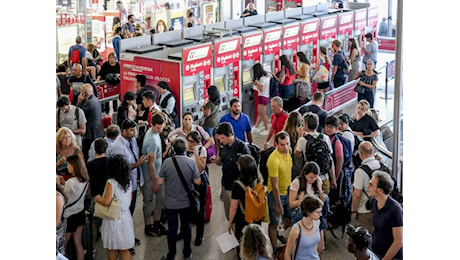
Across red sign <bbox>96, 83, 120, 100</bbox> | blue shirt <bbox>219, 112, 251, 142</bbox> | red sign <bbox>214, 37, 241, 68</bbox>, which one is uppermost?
red sign <bbox>214, 37, 241, 68</bbox>

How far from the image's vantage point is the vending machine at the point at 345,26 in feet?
40.4

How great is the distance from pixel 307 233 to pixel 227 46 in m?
4.94

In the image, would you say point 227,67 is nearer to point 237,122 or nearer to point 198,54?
point 198,54

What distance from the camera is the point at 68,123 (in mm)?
7312

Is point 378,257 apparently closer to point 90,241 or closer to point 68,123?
point 90,241

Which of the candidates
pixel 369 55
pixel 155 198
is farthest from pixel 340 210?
pixel 369 55

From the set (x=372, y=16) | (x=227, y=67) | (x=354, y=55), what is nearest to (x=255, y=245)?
(x=227, y=67)

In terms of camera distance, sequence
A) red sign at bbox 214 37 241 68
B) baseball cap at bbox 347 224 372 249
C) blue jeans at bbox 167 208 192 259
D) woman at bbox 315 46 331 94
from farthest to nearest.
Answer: woman at bbox 315 46 331 94 → red sign at bbox 214 37 241 68 → blue jeans at bbox 167 208 192 259 → baseball cap at bbox 347 224 372 249

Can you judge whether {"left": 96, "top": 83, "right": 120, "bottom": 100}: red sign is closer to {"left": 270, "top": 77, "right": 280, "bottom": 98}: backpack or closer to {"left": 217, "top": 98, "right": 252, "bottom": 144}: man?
{"left": 270, "top": 77, "right": 280, "bottom": 98}: backpack

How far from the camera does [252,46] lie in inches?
397

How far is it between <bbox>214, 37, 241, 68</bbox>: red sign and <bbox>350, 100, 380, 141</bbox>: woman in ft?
9.07

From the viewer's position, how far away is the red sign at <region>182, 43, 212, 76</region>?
8.66 meters

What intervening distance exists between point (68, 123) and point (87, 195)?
5.91 ft

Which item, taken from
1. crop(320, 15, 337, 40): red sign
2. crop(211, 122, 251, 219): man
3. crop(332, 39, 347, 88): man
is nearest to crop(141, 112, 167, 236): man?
crop(211, 122, 251, 219): man
